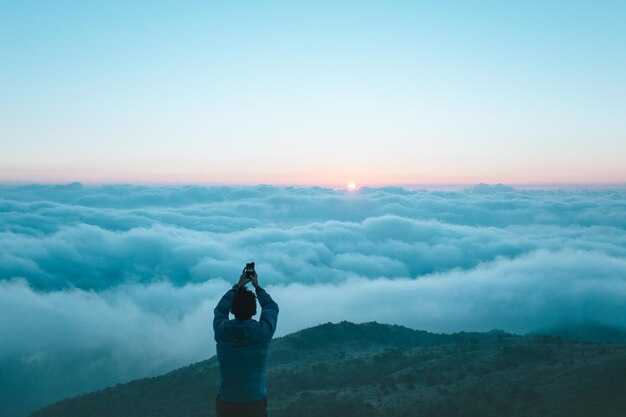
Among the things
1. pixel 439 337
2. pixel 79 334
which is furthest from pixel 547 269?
pixel 79 334

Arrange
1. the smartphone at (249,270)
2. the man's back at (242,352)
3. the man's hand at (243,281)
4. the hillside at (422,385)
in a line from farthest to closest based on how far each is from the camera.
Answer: the hillside at (422,385), the smartphone at (249,270), the man's hand at (243,281), the man's back at (242,352)

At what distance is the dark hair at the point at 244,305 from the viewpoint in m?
5.46

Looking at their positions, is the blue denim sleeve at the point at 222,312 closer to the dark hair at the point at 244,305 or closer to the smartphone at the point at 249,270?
the dark hair at the point at 244,305

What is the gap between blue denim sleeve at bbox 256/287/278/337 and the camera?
5.46 m

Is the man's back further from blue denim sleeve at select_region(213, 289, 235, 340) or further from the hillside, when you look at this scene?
the hillside

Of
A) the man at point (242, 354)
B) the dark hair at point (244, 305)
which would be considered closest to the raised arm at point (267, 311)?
the man at point (242, 354)

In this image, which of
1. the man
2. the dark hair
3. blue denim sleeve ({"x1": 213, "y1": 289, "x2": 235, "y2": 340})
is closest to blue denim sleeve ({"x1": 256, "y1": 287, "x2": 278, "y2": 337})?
the man

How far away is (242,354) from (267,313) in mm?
475

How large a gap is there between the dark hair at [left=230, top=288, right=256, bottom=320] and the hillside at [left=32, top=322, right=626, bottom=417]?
1634 centimetres

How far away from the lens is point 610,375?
835 inches

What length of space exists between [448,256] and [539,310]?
58630mm

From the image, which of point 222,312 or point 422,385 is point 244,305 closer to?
point 222,312

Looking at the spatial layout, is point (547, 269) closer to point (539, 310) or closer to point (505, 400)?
point (539, 310)

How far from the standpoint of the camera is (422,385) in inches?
1257
